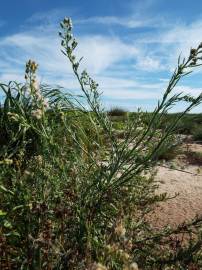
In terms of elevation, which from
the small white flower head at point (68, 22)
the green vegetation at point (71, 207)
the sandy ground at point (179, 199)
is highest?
the small white flower head at point (68, 22)

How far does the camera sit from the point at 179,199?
400cm

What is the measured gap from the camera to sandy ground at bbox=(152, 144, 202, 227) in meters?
3.49

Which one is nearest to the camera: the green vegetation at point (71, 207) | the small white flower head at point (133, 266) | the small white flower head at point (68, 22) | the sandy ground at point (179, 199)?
the small white flower head at point (133, 266)

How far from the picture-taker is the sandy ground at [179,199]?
3488 mm

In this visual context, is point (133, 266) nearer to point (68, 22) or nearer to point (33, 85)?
point (33, 85)

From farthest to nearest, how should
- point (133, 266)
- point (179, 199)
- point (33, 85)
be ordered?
1. point (179, 199)
2. point (33, 85)
3. point (133, 266)

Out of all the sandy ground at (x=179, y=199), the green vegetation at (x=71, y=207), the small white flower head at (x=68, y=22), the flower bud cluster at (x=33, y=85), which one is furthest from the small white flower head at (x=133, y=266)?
the sandy ground at (x=179, y=199)

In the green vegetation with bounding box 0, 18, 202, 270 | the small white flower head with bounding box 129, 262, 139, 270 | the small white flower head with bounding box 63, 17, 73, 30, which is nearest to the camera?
the small white flower head with bounding box 129, 262, 139, 270

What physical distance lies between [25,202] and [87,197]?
13.2 inches

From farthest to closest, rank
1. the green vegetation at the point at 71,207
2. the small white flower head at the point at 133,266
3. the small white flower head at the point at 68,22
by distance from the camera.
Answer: the small white flower head at the point at 68,22
the green vegetation at the point at 71,207
the small white flower head at the point at 133,266

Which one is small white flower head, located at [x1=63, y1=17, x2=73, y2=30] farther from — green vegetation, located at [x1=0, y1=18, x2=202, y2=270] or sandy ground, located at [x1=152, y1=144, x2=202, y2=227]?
sandy ground, located at [x1=152, y1=144, x2=202, y2=227]

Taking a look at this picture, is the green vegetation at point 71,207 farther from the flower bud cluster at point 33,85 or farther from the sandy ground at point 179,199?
the sandy ground at point 179,199

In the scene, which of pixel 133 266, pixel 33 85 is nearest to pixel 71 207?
pixel 33 85

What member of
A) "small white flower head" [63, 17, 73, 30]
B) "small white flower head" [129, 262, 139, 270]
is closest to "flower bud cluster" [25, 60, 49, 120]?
"small white flower head" [63, 17, 73, 30]
